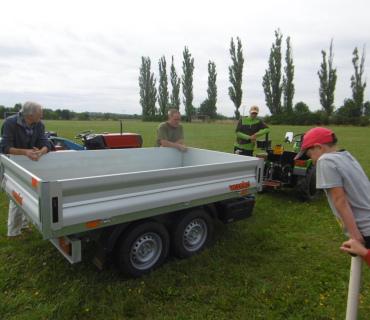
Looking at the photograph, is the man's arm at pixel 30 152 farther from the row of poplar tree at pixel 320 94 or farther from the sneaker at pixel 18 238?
the row of poplar tree at pixel 320 94

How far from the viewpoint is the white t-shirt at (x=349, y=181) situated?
1.85m

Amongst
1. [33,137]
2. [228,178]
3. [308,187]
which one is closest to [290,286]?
[228,178]

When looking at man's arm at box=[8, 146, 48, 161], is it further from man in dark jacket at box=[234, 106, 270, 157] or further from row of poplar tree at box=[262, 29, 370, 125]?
row of poplar tree at box=[262, 29, 370, 125]

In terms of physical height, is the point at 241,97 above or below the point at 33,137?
above

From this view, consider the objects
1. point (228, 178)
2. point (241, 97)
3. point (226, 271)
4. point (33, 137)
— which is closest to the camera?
point (226, 271)

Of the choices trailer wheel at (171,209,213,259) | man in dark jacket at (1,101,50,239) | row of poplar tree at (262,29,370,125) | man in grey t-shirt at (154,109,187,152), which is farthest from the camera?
row of poplar tree at (262,29,370,125)

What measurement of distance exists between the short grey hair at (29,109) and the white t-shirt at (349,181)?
3438 millimetres

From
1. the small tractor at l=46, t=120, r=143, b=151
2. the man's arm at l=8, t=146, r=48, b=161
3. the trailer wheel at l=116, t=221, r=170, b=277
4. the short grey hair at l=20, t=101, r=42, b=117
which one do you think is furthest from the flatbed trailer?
the small tractor at l=46, t=120, r=143, b=151

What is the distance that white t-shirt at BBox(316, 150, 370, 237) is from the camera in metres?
1.85

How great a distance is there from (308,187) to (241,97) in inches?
1811

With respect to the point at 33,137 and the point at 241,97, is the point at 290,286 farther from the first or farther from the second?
the point at 241,97

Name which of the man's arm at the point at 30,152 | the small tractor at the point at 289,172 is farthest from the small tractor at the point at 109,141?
the small tractor at the point at 289,172

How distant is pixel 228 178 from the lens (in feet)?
12.1

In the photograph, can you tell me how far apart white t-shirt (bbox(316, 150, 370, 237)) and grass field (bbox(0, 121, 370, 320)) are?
1.34 metres
